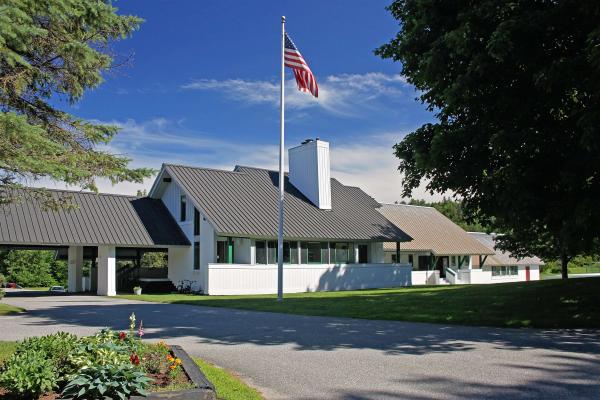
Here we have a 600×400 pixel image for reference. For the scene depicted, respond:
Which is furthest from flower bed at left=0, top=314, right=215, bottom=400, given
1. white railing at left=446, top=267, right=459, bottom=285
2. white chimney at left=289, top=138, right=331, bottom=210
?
white railing at left=446, top=267, right=459, bottom=285

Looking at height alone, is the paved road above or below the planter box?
below

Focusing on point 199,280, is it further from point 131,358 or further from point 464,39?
point 131,358

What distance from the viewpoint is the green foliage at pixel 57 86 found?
1085 centimetres

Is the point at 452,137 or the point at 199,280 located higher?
the point at 452,137

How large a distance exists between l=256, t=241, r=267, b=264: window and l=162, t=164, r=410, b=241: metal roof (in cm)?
99

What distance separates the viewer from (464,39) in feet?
39.4

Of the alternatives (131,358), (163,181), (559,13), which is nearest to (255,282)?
(163,181)

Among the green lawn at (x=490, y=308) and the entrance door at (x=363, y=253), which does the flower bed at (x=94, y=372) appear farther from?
the entrance door at (x=363, y=253)

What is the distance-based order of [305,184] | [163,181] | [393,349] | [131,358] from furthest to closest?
[305,184]
[163,181]
[393,349]
[131,358]

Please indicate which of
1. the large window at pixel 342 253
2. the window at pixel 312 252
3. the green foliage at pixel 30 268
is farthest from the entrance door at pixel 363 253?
the green foliage at pixel 30 268

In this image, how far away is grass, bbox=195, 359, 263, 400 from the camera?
681 centimetres

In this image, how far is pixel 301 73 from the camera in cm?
2344

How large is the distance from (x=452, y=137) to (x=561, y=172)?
253 cm

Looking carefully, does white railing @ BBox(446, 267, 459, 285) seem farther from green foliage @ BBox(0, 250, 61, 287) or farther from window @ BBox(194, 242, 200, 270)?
green foliage @ BBox(0, 250, 61, 287)
